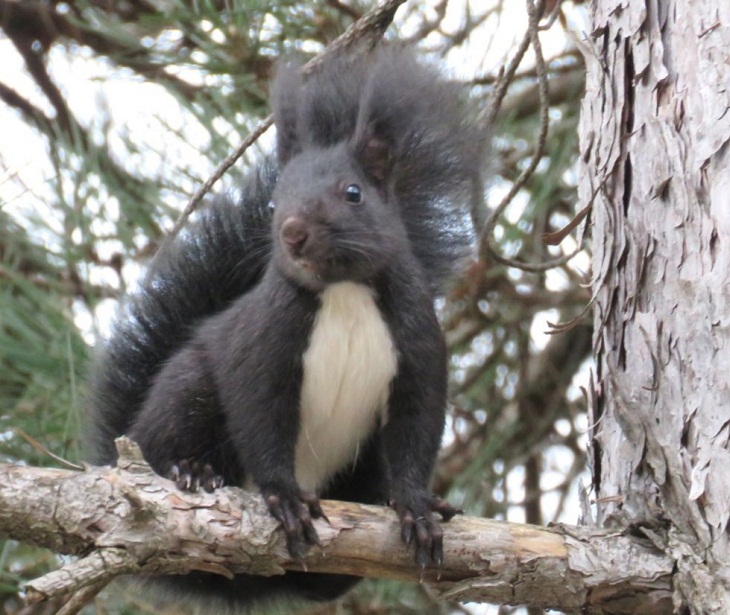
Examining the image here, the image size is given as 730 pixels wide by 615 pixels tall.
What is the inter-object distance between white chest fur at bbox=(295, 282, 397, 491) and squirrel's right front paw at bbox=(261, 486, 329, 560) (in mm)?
204

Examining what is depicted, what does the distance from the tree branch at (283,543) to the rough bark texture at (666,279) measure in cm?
8

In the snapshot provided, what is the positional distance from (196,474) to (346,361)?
0.87ft

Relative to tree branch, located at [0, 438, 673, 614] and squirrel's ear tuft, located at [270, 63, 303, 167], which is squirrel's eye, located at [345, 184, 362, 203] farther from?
tree branch, located at [0, 438, 673, 614]

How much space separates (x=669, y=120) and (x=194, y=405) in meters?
0.79

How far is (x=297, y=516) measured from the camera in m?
1.46

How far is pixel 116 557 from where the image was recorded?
1.28m

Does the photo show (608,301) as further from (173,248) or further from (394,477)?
(173,248)

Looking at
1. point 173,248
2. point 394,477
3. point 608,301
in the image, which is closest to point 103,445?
point 173,248

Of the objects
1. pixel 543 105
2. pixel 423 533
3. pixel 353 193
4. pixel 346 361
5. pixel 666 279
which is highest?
pixel 543 105

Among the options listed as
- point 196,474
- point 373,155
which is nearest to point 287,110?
point 373,155

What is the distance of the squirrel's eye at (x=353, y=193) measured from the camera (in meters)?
1.64

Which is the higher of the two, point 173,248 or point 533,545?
point 173,248

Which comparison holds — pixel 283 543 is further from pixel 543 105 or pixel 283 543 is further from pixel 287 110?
pixel 543 105

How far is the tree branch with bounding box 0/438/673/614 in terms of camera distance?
4.26 ft
